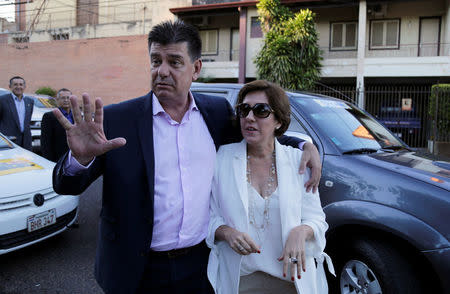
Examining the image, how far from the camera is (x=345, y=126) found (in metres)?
3.41

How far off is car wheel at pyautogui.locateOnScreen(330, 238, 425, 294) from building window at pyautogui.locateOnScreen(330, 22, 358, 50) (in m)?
16.7

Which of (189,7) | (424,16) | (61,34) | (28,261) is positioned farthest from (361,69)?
(61,34)

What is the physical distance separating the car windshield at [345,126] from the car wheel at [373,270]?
804mm

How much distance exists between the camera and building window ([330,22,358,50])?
17.6 metres

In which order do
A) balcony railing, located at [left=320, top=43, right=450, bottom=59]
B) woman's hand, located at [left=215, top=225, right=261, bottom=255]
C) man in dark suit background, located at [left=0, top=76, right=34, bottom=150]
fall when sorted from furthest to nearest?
1. balcony railing, located at [left=320, top=43, right=450, bottom=59]
2. man in dark suit background, located at [left=0, top=76, right=34, bottom=150]
3. woman's hand, located at [left=215, top=225, right=261, bottom=255]

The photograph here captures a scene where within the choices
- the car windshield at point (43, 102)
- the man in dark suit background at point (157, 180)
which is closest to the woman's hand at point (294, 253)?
the man in dark suit background at point (157, 180)

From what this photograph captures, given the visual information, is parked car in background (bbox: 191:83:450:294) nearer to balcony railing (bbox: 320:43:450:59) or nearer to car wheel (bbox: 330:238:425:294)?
car wheel (bbox: 330:238:425:294)

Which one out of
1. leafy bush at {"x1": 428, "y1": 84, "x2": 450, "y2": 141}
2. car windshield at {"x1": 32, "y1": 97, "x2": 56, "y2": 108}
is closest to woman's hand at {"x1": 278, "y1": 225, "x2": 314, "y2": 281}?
car windshield at {"x1": 32, "y1": 97, "x2": 56, "y2": 108}

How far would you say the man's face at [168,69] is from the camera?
5.79ft

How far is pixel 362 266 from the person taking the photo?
8.77 ft

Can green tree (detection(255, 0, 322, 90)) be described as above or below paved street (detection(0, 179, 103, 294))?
above

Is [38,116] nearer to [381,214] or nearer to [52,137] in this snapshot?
[52,137]

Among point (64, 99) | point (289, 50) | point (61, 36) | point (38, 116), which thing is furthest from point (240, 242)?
point (61, 36)

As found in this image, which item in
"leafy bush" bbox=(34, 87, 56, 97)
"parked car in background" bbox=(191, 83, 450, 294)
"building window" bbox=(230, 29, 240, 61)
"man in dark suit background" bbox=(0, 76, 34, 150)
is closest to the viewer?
"parked car in background" bbox=(191, 83, 450, 294)
